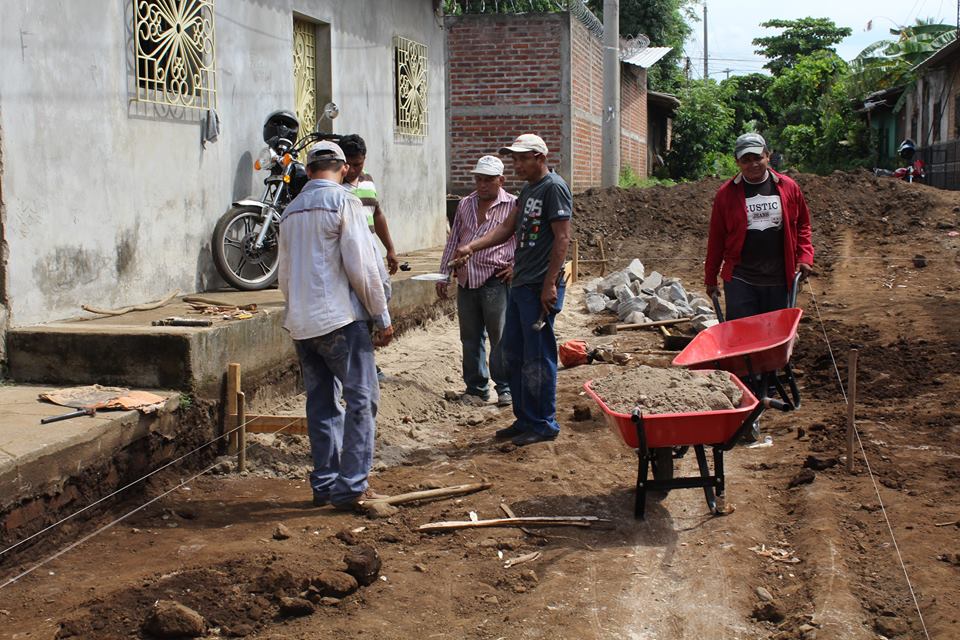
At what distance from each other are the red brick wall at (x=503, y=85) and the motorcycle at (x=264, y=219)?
10.7 meters

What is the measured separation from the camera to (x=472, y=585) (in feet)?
15.2

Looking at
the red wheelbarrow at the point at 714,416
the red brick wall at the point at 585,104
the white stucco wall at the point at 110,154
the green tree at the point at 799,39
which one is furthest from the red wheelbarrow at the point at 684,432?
the green tree at the point at 799,39

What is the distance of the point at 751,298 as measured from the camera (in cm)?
704

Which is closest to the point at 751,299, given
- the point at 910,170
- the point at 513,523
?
the point at 513,523

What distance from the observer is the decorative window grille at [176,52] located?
7.88 m

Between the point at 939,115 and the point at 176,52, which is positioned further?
the point at 939,115

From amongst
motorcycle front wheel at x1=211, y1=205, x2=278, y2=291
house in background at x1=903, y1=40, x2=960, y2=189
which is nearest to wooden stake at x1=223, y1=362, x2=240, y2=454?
motorcycle front wheel at x1=211, y1=205, x2=278, y2=291

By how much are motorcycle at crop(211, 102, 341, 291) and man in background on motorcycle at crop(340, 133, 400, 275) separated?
54 cm

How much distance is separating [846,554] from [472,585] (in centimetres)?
176

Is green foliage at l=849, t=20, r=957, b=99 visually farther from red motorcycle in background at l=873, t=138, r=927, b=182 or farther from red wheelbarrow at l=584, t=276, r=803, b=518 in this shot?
red wheelbarrow at l=584, t=276, r=803, b=518

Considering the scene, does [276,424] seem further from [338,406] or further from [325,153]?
[325,153]

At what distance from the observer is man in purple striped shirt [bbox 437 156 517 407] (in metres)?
7.88

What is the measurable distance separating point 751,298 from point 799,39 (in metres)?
57.3

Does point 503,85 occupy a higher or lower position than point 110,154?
higher
